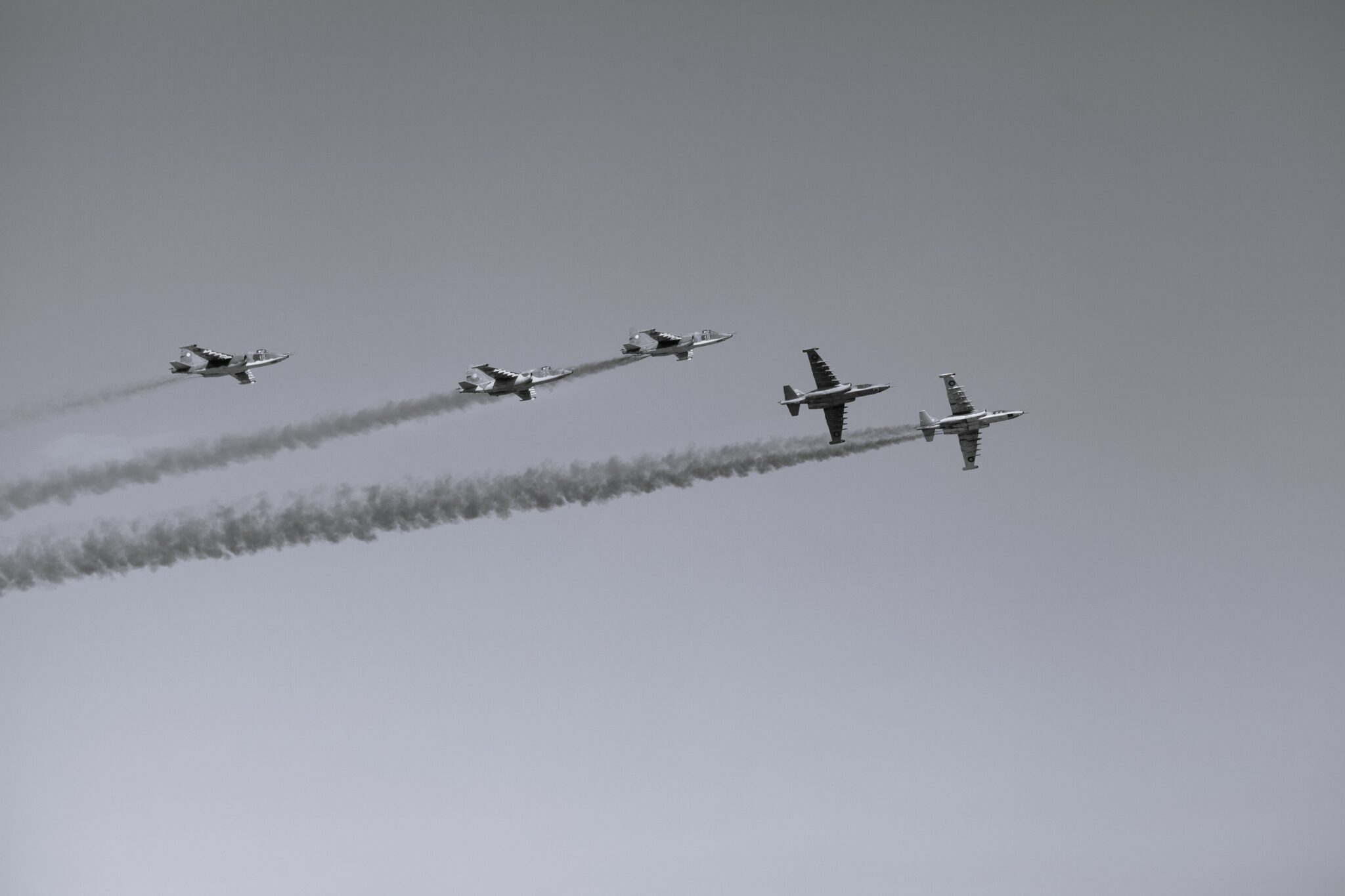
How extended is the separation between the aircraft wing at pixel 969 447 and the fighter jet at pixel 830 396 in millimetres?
7943

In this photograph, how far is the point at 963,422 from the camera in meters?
109

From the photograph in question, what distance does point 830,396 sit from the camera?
10681 cm

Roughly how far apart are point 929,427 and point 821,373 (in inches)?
333

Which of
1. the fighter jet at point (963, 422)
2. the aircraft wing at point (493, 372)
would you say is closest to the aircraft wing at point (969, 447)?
the fighter jet at point (963, 422)

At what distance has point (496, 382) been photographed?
326ft

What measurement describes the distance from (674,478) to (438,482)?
16.1 m

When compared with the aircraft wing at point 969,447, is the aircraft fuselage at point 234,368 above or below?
above

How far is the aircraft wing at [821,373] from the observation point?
108 metres

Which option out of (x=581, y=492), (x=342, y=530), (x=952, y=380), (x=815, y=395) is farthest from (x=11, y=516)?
(x=952, y=380)

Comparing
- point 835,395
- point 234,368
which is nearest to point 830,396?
point 835,395

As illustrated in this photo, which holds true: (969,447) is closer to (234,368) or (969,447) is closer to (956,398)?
(956,398)

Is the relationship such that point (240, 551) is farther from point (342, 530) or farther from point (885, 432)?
point (885, 432)

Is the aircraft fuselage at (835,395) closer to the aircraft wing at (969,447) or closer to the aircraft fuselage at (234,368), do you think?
the aircraft wing at (969,447)

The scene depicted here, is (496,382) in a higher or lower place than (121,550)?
higher
